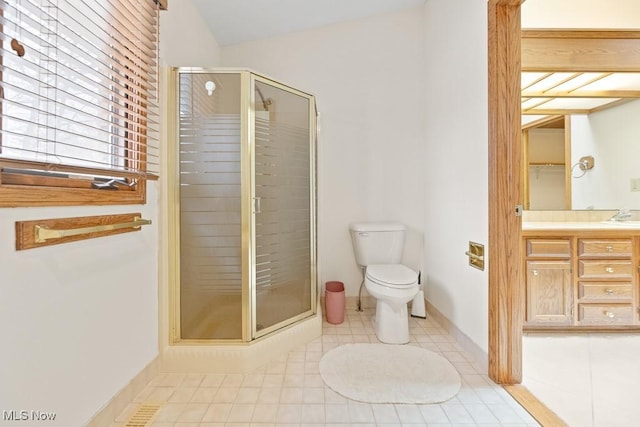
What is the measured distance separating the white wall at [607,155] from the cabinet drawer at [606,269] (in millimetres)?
624

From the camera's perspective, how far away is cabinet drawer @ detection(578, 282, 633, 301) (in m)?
2.13

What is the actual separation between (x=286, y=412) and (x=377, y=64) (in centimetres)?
269

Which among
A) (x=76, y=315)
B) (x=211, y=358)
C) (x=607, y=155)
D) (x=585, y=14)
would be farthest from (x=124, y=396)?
(x=607, y=155)

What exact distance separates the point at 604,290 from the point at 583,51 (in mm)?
1737

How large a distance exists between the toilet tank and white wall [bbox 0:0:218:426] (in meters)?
1.48

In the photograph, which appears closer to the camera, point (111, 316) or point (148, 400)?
point (111, 316)

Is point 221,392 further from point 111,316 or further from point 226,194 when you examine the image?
point 226,194

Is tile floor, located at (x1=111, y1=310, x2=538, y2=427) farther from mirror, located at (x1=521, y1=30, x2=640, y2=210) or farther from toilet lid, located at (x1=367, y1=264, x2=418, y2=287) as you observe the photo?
mirror, located at (x1=521, y1=30, x2=640, y2=210)

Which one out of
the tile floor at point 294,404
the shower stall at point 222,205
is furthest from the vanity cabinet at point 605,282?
the shower stall at point 222,205

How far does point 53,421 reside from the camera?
100 cm

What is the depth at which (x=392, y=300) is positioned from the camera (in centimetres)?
196

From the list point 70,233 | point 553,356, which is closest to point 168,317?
point 70,233

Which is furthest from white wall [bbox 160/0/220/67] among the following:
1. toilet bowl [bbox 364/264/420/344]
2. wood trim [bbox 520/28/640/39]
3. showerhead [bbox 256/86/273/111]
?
wood trim [bbox 520/28/640/39]

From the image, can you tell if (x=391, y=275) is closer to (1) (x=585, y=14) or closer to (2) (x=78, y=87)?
(2) (x=78, y=87)
